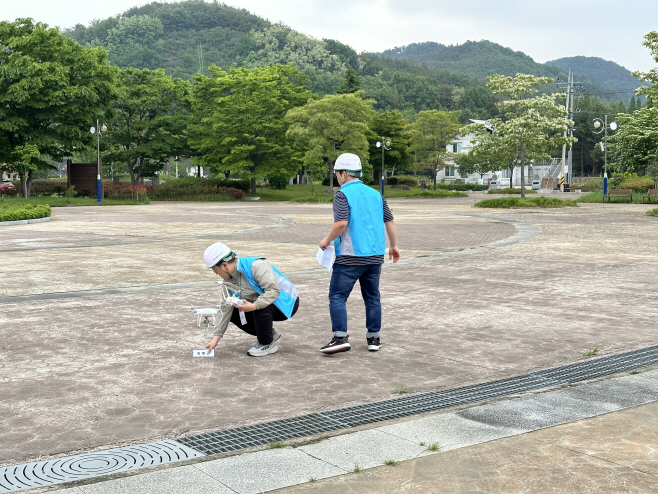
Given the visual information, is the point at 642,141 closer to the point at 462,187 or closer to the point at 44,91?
the point at 44,91

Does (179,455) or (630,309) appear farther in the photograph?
(630,309)

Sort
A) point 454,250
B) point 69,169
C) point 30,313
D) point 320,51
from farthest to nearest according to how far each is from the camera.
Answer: point 320,51
point 69,169
point 454,250
point 30,313

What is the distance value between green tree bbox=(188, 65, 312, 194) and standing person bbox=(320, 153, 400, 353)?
157 ft

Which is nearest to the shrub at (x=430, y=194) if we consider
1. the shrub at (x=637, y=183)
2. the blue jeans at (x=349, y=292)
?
the shrub at (x=637, y=183)

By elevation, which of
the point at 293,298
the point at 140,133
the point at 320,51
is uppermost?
the point at 320,51

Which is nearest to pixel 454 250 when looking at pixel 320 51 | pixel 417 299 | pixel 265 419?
pixel 417 299

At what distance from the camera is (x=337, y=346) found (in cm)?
630

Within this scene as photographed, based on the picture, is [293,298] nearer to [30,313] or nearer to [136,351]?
[136,351]

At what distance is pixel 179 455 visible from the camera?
3926mm

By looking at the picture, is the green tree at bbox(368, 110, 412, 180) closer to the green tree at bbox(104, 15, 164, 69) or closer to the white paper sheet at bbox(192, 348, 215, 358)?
the white paper sheet at bbox(192, 348, 215, 358)

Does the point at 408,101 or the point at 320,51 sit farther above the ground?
the point at 320,51

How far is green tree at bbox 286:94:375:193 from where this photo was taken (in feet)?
172

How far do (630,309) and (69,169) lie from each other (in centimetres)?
4476

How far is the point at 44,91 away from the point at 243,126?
15.9m
